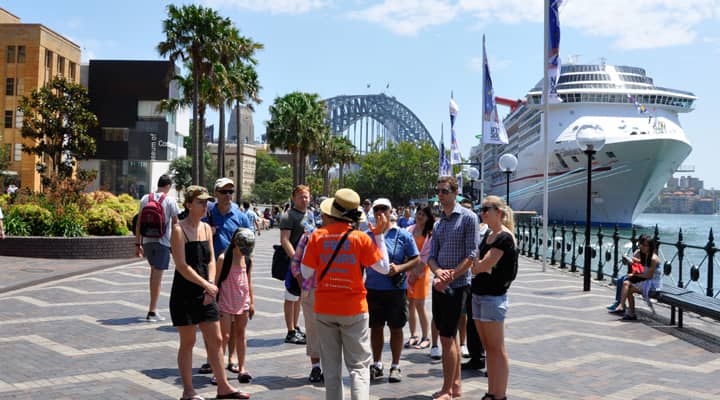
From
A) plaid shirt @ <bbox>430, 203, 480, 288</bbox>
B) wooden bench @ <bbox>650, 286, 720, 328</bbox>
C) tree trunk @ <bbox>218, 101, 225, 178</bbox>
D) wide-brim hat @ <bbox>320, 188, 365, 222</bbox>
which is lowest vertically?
wooden bench @ <bbox>650, 286, 720, 328</bbox>

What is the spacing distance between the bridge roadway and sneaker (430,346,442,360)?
9 cm

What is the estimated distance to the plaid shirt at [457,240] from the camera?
5.70 metres

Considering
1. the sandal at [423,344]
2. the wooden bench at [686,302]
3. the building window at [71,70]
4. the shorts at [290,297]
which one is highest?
the building window at [71,70]

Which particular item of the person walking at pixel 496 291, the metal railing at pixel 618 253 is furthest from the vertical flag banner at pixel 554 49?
the person walking at pixel 496 291

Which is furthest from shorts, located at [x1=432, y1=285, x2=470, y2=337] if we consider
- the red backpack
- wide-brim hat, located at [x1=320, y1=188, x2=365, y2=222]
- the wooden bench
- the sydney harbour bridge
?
the sydney harbour bridge

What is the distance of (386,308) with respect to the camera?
6133 mm

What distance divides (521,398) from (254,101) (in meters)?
37.5

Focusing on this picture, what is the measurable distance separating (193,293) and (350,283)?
1433mm

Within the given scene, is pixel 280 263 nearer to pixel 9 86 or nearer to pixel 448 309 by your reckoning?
pixel 448 309

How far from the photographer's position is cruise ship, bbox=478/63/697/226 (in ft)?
165

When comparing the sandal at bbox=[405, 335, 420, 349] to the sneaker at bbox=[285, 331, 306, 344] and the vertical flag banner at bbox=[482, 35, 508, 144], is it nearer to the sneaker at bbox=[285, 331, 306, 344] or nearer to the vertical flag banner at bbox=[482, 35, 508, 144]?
the sneaker at bbox=[285, 331, 306, 344]

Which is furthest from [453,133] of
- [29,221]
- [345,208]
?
[345,208]

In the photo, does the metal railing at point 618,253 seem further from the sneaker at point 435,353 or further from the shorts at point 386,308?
the shorts at point 386,308

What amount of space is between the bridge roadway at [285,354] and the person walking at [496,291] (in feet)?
2.02
